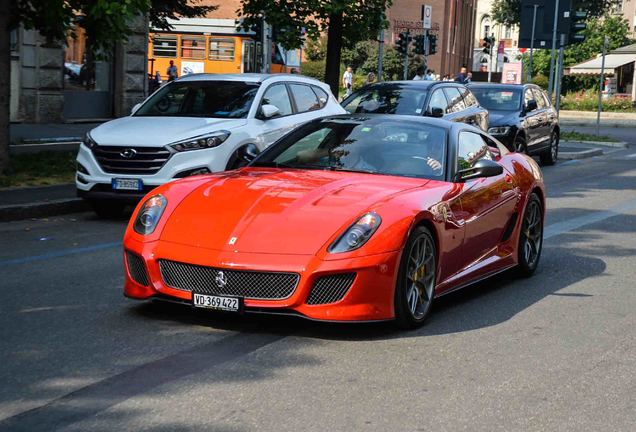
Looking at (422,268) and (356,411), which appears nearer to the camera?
(356,411)

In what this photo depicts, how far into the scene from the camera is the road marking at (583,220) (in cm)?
1256

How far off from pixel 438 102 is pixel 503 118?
13.4ft

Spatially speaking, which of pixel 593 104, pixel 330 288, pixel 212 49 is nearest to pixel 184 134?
pixel 330 288

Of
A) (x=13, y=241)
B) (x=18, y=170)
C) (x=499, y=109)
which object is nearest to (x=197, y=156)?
(x=13, y=241)

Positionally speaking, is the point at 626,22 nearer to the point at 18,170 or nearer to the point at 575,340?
the point at 18,170

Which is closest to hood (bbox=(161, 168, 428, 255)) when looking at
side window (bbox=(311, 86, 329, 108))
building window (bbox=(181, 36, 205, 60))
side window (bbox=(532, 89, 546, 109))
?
side window (bbox=(311, 86, 329, 108))

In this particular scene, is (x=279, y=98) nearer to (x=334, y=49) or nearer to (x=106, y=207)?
(x=106, y=207)

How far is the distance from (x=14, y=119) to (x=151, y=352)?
72.0ft

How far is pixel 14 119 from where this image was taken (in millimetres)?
27062

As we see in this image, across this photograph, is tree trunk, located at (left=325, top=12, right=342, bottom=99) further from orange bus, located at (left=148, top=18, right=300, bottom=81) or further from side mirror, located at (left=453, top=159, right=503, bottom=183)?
orange bus, located at (left=148, top=18, right=300, bottom=81)

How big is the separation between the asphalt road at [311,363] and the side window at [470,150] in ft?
3.25

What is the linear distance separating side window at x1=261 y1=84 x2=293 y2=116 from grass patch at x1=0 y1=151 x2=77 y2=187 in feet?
9.97

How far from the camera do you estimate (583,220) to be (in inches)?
546

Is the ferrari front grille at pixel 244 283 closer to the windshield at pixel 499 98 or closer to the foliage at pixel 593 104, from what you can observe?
the windshield at pixel 499 98
